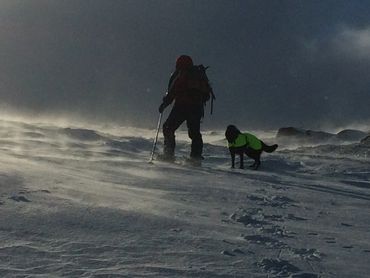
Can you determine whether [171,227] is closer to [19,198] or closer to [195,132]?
[19,198]

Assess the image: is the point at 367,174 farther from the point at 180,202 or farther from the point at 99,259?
the point at 99,259

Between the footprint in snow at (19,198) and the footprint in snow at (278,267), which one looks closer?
the footprint in snow at (278,267)

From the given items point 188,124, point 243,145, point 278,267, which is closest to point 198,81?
point 188,124

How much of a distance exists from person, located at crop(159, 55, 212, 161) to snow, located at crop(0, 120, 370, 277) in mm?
3571

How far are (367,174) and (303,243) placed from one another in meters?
6.16

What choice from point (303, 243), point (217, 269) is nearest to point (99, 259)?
point (217, 269)

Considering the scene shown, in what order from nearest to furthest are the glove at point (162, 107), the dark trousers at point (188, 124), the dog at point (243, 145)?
the dog at point (243, 145) → the dark trousers at point (188, 124) → the glove at point (162, 107)

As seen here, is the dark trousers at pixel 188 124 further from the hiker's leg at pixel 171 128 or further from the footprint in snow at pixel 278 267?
the footprint in snow at pixel 278 267

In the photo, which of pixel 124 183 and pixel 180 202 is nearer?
pixel 180 202

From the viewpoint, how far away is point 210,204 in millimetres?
4559

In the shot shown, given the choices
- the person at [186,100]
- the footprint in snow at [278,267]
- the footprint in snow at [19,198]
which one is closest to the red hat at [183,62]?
the person at [186,100]

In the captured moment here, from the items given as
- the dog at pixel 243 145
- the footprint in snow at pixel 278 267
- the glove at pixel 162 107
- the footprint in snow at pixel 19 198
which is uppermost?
the glove at pixel 162 107

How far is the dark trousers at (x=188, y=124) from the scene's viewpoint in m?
9.91

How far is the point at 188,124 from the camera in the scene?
9.96 m
